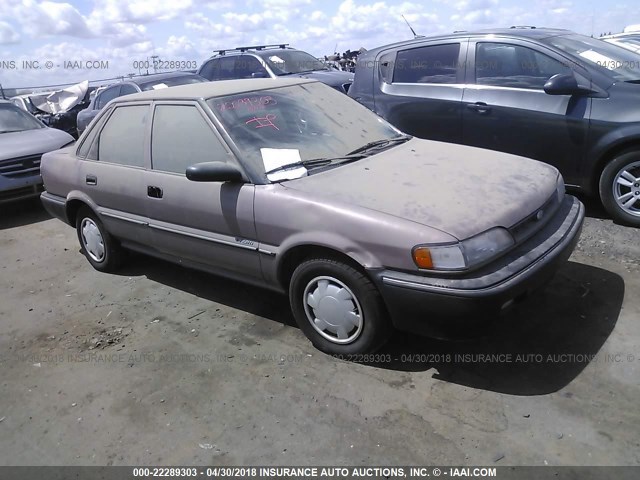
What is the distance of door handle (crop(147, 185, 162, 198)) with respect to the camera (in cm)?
390

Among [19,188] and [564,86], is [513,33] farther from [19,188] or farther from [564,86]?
[19,188]

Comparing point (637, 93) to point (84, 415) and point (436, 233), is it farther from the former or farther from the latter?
point (84, 415)

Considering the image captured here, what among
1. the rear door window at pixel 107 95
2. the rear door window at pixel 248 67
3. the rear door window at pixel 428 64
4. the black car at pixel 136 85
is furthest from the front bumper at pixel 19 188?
the rear door window at pixel 428 64

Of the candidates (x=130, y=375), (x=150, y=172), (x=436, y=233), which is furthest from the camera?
(x=150, y=172)

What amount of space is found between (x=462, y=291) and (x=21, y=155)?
6394mm

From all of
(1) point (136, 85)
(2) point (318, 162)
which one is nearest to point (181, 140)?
(2) point (318, 162)

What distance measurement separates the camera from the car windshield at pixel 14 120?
7755 millimetres

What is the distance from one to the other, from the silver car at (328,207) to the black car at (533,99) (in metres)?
→ 1.40

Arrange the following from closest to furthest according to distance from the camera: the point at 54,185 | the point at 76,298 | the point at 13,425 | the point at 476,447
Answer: the point at 476,447 → the point at 13,425 → the point at 76,298 → the point at 54,185

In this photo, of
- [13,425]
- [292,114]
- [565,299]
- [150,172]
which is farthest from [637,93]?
[13,425]

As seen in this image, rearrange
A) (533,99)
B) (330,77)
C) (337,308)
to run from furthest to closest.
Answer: (330,77)
(533,99)
(337,308)

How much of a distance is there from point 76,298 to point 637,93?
504 centimetres

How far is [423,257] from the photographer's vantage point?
2.71m

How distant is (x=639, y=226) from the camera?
4695mm
